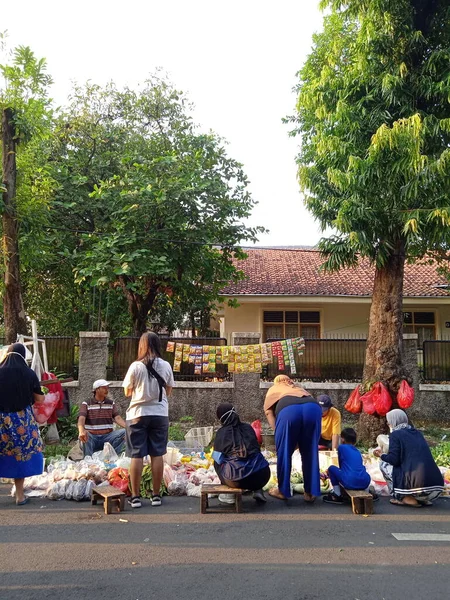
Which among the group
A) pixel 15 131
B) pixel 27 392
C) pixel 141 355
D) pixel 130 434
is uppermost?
pixel 15 131

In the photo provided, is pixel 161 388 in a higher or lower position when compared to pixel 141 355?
lower

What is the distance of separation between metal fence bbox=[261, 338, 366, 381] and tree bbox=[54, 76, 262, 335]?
3592 mm

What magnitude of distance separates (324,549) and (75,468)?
345 cm

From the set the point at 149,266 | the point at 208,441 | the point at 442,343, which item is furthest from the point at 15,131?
the point at 442,343

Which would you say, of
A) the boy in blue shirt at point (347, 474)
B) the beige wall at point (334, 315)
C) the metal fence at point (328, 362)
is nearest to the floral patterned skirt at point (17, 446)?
the boy in blue shirt at point (347, 474)

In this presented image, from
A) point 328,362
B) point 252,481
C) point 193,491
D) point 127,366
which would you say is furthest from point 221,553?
point 328,362

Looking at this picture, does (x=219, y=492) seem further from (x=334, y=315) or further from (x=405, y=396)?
(x=334, y=315)

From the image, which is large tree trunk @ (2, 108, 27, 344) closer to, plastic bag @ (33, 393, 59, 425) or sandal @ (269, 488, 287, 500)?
plastic bag @ (33, 393, 59, 425)

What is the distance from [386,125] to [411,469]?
5.47 m

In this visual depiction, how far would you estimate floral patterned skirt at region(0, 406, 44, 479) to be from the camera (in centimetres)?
559

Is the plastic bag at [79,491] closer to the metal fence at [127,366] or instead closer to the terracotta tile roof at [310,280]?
the metal fence at [127,366]

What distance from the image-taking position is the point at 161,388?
5598 millimetres

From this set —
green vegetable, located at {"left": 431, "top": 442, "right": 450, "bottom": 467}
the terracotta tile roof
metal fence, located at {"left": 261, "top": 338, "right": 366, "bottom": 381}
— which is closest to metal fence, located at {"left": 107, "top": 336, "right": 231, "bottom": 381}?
metal fence, located at {"left": 261, "top": 338, "right": 366, "bottom": 381}

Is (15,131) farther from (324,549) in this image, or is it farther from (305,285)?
(305,285)
